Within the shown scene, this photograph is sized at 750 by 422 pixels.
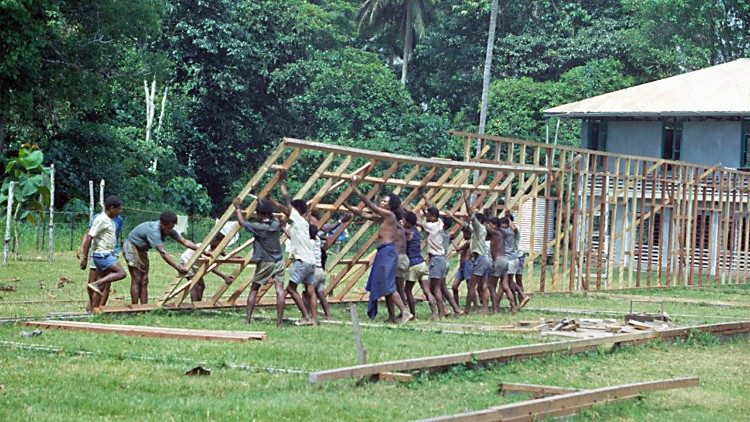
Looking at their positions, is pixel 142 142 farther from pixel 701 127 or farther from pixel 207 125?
pixel 701 127

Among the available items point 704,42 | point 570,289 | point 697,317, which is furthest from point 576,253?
point 704,42

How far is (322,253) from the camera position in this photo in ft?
71.3

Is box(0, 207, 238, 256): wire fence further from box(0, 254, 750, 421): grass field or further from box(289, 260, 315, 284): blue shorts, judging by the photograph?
box(289, 260, 315, 284): blue shorts

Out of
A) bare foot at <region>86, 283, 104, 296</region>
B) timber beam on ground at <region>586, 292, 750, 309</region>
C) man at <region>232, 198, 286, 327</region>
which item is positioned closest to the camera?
bare foot at <region>86, 283, 104, 296</region>

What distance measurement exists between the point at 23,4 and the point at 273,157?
10.9m

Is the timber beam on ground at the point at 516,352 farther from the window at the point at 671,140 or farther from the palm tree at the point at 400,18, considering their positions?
the palm tree at the point at 400,18

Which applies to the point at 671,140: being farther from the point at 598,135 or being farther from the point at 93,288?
the point at 93,288

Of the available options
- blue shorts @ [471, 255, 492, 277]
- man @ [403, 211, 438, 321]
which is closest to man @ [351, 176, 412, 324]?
man @ [403, 211, 438, 321]

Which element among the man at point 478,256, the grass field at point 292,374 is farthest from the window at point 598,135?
the grass field at point 292,374

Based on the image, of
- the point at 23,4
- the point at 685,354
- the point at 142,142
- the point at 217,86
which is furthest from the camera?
the point at 217,86

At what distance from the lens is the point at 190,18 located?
4881 centimetres

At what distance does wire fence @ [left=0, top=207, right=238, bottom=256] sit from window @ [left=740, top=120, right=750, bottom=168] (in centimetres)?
1865

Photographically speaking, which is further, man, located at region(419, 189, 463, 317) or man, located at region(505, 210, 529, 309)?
man, located at region(505, 210, 529, 309)

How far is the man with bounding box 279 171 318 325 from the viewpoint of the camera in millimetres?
19562
